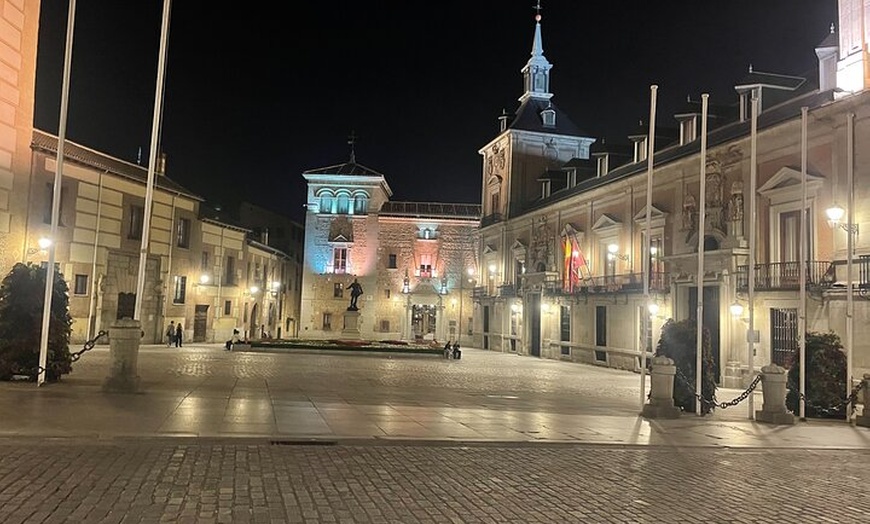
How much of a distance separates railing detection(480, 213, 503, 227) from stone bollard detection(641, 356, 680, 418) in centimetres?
3754

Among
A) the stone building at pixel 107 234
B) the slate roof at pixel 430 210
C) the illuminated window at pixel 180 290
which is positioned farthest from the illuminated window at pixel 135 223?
the slate roof at pixel 430 210

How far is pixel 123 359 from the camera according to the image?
49.3 feet

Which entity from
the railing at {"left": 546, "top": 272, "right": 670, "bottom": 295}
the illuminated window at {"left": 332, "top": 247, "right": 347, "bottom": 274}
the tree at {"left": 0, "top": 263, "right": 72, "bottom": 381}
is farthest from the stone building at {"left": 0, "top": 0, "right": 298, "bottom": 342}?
the railing at {"left": 546, "top": 272, "right": 670, "bottom": 295}

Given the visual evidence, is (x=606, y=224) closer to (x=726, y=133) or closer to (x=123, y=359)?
(x=726, y=133)

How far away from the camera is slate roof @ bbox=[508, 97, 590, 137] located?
53.2m

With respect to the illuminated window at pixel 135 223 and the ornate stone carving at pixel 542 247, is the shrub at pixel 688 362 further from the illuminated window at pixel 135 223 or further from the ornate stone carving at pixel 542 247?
the illuminated window at pixel 135 223

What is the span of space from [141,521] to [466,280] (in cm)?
5713

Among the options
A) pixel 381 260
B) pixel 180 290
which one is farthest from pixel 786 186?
pixel 381 260

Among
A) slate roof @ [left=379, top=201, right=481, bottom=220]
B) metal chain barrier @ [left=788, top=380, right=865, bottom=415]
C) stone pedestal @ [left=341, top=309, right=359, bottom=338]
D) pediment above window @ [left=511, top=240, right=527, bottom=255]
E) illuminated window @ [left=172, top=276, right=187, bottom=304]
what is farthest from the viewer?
slate roof @ [left=379, top=201, right=481, bottom=220]

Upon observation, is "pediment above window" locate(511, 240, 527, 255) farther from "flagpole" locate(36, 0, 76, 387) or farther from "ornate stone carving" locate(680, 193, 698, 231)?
"flagpole" locate(36, 0, 76, 387)

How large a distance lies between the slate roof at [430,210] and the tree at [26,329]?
47526mm

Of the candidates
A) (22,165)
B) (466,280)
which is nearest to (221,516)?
(22,165)

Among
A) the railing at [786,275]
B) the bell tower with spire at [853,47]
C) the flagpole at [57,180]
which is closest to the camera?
the flagpole at [57,180]

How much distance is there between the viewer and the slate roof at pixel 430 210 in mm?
63688
